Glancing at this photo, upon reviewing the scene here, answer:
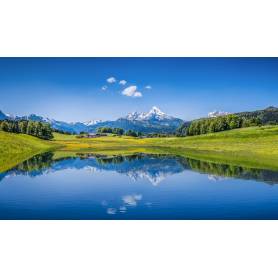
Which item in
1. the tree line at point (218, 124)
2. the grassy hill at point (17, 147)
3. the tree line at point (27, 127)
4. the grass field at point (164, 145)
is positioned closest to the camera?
the grassy hill at point (17, 147)

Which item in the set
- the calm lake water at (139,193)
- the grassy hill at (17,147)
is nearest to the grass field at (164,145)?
the grassy hill at (17,147)

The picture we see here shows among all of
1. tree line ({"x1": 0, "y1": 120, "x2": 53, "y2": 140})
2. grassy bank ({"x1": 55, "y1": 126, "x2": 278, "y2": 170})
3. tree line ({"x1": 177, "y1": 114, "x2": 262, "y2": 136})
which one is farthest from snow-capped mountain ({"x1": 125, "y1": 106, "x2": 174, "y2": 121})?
tree line ({"x1": 0, "y1": 120, "x2": 53, "y2": 140})

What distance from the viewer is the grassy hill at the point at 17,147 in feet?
82.6

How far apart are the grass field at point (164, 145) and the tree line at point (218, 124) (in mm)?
3620

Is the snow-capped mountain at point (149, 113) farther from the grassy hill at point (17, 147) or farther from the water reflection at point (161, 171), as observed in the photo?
the grassy hill at point (17, 147)

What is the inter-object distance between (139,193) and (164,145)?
3170 cm

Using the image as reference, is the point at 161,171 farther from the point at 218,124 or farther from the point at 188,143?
the point at 218,124

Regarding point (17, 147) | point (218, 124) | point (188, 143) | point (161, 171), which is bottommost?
point (161, 171)

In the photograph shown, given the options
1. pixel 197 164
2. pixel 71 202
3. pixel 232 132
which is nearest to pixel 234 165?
pixel 197 164

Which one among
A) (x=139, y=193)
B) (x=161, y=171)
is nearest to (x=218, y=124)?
(x=161, y=171)

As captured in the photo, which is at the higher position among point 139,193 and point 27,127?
point 27,127

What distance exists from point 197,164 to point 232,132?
75.3 feet

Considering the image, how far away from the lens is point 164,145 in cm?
4644

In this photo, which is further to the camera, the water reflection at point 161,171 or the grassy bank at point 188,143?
the grassy bank at point 188,143
